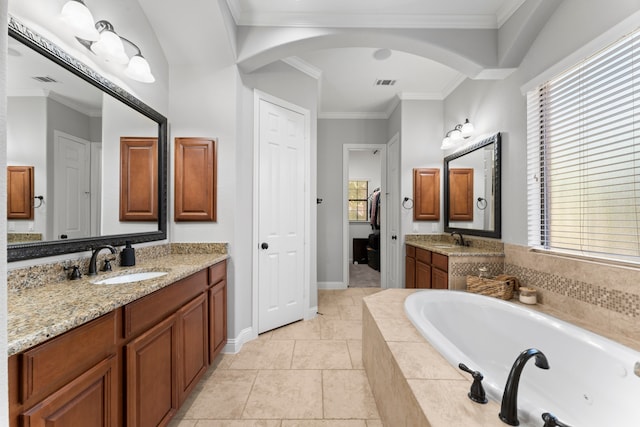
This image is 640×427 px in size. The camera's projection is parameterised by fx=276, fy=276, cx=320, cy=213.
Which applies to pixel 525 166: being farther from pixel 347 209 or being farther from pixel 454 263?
pixel 347 209

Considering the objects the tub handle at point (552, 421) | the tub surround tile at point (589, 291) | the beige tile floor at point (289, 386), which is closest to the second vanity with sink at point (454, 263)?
the tub surround tile at point (589, 291)

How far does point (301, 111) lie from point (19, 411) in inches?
118

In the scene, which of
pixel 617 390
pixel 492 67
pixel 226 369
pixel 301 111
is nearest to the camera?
pixel 617 390

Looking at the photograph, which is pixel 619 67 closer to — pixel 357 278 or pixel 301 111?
pixel 301 111

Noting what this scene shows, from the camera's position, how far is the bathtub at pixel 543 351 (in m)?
1.23

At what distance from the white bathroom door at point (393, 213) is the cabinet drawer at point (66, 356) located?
3.45 metres

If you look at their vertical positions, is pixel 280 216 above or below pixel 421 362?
above

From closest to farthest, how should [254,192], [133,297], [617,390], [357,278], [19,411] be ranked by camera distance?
[19,411], [133,297], [617,390], [254,192], [357,278]

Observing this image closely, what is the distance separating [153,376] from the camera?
1.36 m

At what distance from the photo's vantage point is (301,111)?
3.15 m

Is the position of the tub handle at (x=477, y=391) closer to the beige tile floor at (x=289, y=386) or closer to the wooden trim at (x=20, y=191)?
the beige tile floor at (x=289, y=386)

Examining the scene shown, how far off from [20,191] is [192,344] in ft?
3.99

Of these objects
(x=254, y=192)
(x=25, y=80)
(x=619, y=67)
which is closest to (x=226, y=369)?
(x=254, y=192)

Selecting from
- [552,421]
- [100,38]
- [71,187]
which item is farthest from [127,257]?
Answer: [552,421]
